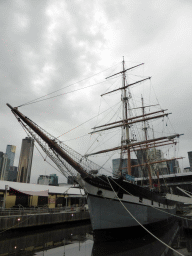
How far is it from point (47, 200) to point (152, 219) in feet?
52.9

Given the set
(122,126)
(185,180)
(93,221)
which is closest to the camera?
(93,221)

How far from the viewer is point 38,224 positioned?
15.9 meters

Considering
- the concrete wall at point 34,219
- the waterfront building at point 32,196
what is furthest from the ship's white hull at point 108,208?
the concrete wall at point 34,219

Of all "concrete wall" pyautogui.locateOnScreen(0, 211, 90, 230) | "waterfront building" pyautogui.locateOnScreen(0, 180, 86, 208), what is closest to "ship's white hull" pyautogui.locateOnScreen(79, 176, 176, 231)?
"waterfront building" pyautogui.locateOnScreen(0, 180, 86, 208)

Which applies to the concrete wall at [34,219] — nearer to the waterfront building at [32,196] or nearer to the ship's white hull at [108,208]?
the waterfront building at [32,196]

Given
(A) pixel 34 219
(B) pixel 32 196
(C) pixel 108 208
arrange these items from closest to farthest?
1. (C) pixel 108 208
2. (A) pixel 34 219
3. (B) pixel 32 196

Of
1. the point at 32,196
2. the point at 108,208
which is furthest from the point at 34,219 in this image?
the point at 32,196

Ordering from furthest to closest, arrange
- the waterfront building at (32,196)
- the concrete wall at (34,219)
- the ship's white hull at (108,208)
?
the waterfront building at (32,196), the concrete wall at (34,219), the ship's white hull at (108,208)

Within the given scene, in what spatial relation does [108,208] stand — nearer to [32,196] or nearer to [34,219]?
[34,219]

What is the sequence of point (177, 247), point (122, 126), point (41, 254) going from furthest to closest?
point (122, 126) < point (177, 247) < point (41, 254)

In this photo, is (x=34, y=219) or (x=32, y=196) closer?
(x=34, y=219)

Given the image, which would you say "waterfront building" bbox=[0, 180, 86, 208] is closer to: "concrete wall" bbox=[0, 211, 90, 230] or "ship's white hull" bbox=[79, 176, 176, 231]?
"concrete wall" bbox=[0, 211, 90, 230]

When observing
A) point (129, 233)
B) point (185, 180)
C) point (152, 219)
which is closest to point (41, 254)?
point (129, 233)

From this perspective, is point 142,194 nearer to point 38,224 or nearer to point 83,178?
point 83,178
